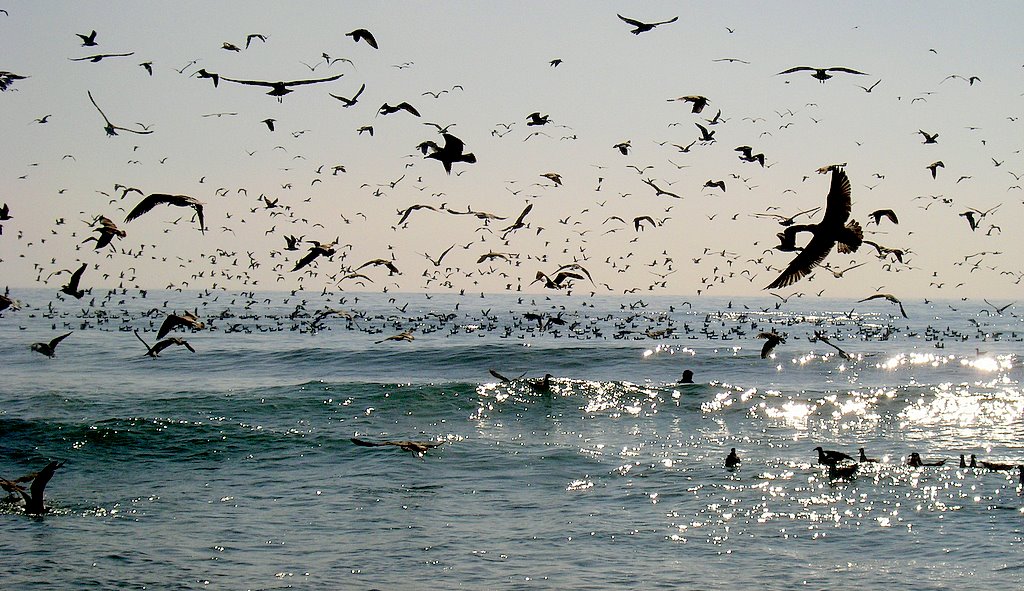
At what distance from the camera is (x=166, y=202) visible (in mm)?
12922

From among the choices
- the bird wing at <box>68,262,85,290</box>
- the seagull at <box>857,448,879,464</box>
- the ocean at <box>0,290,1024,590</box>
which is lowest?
the ocean at <box>0,290,1024,590</box>

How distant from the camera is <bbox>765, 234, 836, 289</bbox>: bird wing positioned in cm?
1073

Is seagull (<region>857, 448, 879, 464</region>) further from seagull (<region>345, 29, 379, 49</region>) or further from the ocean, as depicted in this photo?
seagull (<region>345, 29, 379, 49</region>)

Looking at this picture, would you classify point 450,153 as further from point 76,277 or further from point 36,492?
point 36,492

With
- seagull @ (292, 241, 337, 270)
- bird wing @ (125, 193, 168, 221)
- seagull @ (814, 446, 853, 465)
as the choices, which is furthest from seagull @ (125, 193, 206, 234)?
seagull @ (814, 446, 853, 465)

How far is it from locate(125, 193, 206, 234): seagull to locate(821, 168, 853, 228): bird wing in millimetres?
7494

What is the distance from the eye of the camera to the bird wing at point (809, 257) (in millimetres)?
10727

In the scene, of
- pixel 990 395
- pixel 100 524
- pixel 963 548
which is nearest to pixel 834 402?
pixel 990 395

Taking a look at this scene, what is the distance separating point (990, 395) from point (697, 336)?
38.5 m

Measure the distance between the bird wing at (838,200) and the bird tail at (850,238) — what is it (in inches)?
→ 4.6

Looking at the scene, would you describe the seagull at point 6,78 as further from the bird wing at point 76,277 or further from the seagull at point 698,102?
the seagull at point 698,102

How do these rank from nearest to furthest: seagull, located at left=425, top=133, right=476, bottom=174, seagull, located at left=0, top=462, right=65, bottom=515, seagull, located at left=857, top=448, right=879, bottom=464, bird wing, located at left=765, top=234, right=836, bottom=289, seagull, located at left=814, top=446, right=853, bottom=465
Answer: bird wing, located at left=765, top=234, right=836, bottom=289 → seagull, located at left=425, top=133, right=476, bottom=174 → seagull, located at left=0, top=462, right=65, bottom=515 → seagull, located at left=814, top=446, right=853, bottom=465 → seagull, located at left=857, top=448, right=879, bottom=464

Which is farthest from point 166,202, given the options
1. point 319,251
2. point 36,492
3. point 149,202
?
point 36,492

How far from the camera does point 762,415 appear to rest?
31.9m
